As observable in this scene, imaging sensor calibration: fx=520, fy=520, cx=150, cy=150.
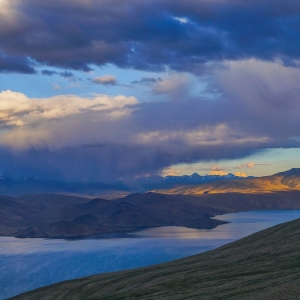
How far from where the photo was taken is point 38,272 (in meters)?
194

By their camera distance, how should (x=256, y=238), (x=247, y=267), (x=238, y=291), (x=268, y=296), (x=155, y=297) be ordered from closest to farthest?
(x=268, y=296) → (x=238, y=291) → (x=155, y=297) → (x=247, y=267) → (x=256, y=238)

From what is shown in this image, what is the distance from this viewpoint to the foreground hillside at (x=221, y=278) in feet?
226

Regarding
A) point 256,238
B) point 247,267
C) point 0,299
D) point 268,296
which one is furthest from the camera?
point 0,299

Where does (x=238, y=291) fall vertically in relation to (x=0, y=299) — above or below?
above

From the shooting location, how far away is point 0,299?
155 metres

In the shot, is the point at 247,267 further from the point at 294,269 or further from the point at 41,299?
the point at 41,299

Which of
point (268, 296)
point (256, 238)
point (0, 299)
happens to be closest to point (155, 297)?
point (268, 296)

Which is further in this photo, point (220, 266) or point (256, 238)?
point (256, 238)

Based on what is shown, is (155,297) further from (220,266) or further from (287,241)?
(287,241)

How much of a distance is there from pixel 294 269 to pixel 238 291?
1570 centimetres

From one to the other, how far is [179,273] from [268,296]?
141 feet

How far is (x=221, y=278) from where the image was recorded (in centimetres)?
8469

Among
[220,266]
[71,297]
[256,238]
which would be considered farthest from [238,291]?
[256,238]

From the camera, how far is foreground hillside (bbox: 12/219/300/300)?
226 ft
